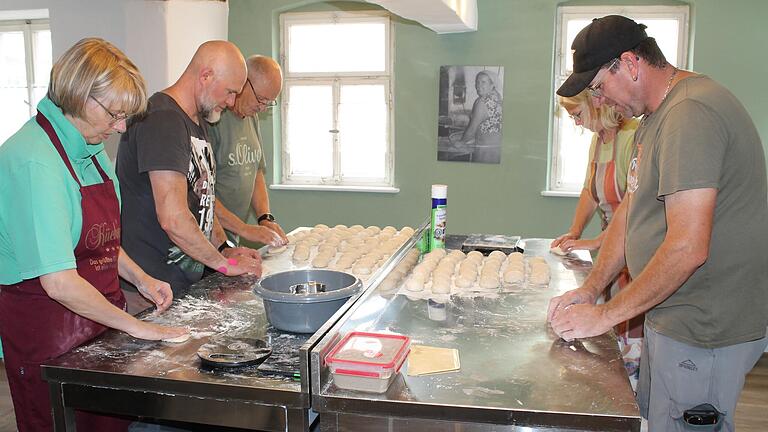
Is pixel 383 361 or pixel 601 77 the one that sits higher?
pixel 601 77

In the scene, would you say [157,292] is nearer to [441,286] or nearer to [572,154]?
[441,286]

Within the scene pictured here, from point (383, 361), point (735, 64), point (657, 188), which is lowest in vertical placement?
point (383, 361)

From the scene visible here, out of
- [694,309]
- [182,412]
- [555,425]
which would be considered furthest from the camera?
[694,309]

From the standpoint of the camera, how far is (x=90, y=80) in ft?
5.21

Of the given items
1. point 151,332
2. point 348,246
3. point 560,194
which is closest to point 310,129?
point 560,194

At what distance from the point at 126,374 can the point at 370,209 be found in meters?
3.61

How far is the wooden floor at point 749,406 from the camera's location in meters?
3.17

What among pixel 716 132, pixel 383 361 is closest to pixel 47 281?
pixel 383 361

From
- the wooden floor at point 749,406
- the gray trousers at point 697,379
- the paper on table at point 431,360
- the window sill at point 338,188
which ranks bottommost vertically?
the wooden floor at point 749,406

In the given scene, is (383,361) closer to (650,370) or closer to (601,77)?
(650,370)

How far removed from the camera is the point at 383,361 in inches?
56.0

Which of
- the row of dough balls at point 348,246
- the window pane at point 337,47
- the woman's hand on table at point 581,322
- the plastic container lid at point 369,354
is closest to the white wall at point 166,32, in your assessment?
the window pane at point 337,47

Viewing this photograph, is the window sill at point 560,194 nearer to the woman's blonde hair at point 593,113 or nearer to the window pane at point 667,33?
the window pane at point 667,33

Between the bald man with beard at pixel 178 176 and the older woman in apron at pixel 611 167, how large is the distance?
4.86 ft
